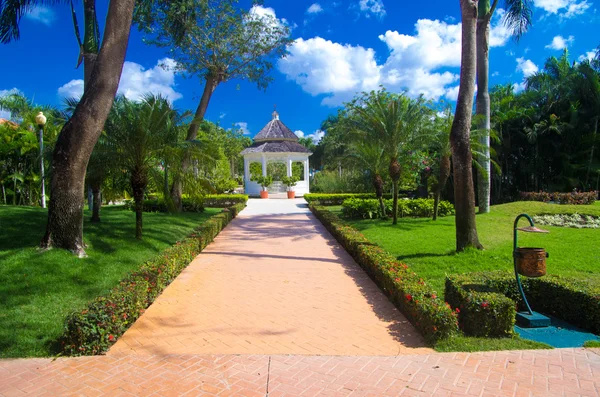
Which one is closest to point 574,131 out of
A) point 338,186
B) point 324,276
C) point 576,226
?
point 576,226

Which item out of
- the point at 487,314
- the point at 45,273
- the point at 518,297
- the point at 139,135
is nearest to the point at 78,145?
the point at 139,135

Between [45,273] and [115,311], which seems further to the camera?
[45,273]

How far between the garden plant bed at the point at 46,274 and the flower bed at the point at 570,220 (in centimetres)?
1140

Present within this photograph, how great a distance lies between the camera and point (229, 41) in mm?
16672

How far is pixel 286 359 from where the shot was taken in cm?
399

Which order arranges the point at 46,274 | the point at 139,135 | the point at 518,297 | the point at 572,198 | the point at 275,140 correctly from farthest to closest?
the point at 275,140 < the point at 572,198 < the point at 139,135 < the point at 46,274 < the point at 518,297

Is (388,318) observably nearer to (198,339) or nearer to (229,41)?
(198,339)

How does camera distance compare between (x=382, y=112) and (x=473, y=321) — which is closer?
(x=473, y=321)

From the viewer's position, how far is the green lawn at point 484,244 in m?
7.41

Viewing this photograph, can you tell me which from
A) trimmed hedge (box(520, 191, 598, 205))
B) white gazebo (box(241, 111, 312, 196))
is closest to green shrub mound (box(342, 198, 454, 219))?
trimmed hedge (box(520, 191, 598, 205))

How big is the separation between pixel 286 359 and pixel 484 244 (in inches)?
273

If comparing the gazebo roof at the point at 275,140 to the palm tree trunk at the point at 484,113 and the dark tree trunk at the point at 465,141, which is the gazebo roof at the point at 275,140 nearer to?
the palm tree trunk at the point at 484,113

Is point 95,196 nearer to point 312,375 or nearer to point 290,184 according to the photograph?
point 312,375

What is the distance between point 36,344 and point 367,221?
38.6ft
